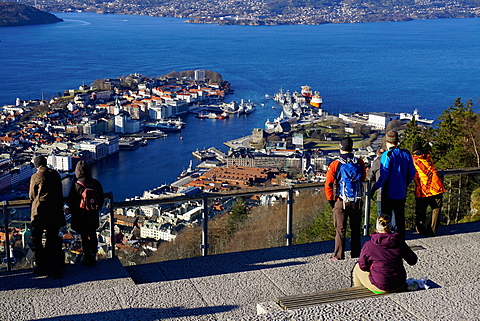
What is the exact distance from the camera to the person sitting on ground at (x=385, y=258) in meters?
1.97

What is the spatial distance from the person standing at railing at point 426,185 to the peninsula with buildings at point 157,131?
0.68m

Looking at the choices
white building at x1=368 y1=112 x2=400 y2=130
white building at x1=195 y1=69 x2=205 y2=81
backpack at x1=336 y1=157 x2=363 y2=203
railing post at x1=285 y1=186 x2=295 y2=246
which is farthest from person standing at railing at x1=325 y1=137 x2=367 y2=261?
white building at x1=195 y1=69 x2=205 y2=81

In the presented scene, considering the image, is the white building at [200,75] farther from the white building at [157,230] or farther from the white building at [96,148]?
the white building at [157,230]

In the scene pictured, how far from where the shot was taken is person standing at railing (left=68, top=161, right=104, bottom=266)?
97.2 inches

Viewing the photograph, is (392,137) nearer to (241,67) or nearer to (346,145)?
(346,145)

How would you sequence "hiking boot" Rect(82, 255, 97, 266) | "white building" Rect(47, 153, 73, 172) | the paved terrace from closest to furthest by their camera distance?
the paved terrace
"hiking boot" Rect(82, 255, 97, 266)
"white building" Rect(47, 153, 73, 172)

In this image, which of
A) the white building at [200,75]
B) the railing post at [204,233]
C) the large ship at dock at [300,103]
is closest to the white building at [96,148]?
the large ship at dock at [300,103]

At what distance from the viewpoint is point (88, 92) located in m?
29.9

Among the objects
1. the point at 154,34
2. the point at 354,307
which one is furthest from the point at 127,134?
the point at 154,34

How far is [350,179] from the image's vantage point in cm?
250

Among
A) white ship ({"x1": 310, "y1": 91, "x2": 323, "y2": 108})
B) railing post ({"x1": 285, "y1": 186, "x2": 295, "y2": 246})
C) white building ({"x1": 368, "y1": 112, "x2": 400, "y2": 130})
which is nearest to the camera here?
railing post ({"x1": 285, "y1": 186, "x2": 295, "y2": 246})

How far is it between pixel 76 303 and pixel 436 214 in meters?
1.82

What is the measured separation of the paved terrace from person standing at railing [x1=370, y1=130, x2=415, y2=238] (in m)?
0.24

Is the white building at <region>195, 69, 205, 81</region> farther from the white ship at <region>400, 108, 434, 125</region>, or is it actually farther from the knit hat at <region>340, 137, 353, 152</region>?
the knit hat at <region>340, 137, 353, 152</region>
